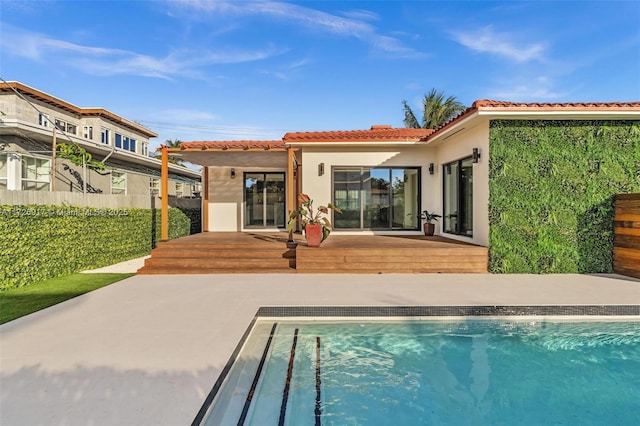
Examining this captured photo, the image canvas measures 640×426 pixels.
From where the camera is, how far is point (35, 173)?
13711 millimetres

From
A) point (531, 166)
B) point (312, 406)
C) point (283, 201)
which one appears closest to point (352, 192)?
point (283, 201)

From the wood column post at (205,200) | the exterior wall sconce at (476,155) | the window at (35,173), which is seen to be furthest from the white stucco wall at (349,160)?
the window at (35,173)

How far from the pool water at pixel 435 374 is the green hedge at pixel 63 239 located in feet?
20.7

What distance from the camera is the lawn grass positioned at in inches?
235

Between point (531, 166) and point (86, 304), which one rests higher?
point (531, 166)

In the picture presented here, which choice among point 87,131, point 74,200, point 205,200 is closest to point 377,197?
point 205,200

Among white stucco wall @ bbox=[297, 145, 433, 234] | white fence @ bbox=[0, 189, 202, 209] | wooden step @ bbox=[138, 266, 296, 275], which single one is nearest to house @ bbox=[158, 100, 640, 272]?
white stucco wall @ bbox=[297, 145, 433, 234]

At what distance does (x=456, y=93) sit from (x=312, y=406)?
3620cm

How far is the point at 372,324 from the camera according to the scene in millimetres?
5637

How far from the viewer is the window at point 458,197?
10.5 meters

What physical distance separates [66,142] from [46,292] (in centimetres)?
1069

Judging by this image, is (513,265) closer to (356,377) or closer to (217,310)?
(356,377)

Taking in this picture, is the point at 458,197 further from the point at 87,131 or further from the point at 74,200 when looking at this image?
the point at 87,131

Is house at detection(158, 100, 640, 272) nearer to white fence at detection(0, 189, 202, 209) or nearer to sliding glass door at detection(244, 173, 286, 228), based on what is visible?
white fence at detection(0, 189, 202, 209)
